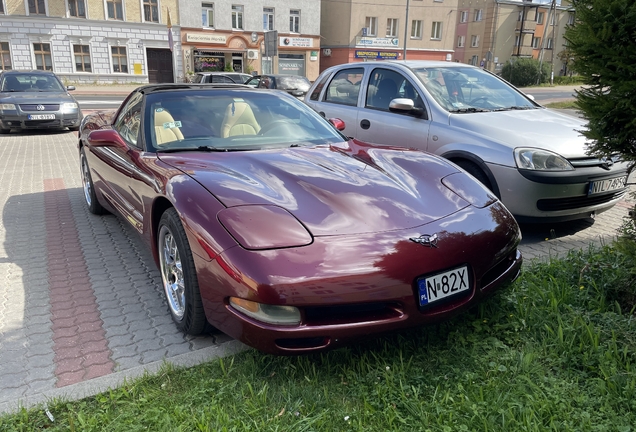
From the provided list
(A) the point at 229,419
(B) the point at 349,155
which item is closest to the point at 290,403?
(A) the point at 229,419

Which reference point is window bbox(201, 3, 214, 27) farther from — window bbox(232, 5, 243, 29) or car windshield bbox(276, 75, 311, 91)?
car windshield bbox(276, 75, 311, 91)

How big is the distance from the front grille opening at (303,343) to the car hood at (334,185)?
506 millimetres

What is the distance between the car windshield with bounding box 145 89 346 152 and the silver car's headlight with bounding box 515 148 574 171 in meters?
1.61

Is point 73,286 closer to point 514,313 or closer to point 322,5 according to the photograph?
point 514,313

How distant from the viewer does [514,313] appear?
307cm

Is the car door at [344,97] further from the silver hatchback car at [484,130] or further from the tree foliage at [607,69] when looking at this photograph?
the tree foliage at [607,69]

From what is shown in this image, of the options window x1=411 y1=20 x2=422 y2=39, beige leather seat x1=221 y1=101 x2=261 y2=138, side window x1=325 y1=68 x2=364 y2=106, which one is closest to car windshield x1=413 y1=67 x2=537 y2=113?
side window x1=325 y1=68 x2=364 y2=106

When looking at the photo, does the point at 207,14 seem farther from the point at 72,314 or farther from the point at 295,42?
the point at 72,314

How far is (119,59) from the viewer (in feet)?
126

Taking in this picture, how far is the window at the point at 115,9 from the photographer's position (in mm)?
37250

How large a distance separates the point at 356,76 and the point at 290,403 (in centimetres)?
485

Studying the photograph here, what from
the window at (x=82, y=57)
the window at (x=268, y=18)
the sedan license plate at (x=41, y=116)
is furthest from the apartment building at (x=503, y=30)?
the sedan license plate at (x=41, y=116)

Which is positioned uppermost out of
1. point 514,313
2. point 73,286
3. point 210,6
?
point 210,6

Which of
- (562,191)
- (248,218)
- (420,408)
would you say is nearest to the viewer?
(420,408)
